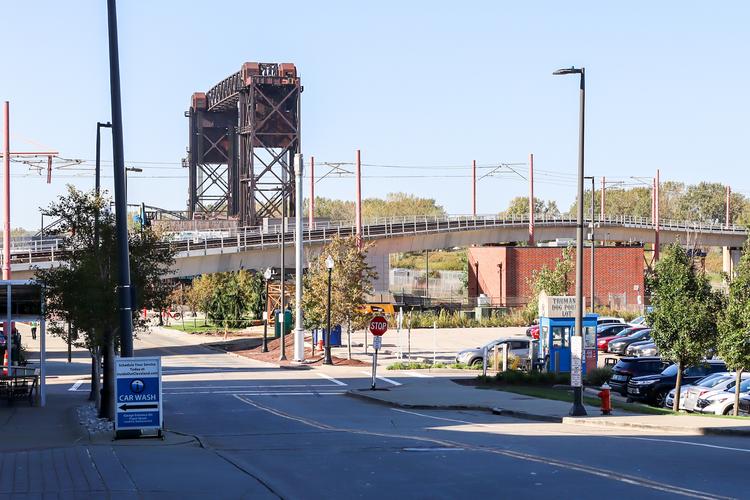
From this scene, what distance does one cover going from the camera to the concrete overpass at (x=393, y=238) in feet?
235

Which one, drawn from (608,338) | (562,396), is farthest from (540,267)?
A: (562,396)

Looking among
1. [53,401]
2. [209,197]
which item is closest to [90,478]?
[53,401]

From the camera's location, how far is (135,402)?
1927cm

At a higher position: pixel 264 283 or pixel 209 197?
pixel 209 197

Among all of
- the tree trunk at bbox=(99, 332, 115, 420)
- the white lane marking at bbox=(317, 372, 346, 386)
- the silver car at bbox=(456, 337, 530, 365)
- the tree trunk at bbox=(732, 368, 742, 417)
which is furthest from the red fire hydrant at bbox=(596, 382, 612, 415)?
the silver car at bbox=(456, 337, 530, 365)

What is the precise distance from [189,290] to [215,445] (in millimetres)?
75875

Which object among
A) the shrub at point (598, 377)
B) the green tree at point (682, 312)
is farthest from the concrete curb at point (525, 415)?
the shrub at point (598, 377)

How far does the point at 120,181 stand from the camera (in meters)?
19.4

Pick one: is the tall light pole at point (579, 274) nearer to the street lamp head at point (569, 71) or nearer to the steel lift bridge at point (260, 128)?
the street lamp head at point (569, 71)

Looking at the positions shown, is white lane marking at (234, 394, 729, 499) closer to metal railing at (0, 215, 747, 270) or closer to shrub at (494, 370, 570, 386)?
shrub at (494, 370, 570, 386)

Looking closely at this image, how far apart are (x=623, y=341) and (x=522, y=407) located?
2718 centimetres

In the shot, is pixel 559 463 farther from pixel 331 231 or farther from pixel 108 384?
pixel 331 231

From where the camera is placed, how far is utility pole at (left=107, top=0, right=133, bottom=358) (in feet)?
63.2

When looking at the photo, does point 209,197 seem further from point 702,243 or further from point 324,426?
point 324,426
